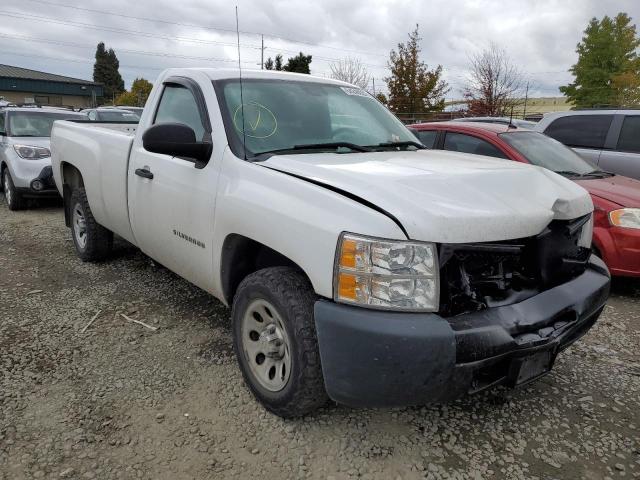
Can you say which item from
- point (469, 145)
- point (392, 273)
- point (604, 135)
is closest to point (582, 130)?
point (604, 135)

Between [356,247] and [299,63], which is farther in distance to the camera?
[299,63]

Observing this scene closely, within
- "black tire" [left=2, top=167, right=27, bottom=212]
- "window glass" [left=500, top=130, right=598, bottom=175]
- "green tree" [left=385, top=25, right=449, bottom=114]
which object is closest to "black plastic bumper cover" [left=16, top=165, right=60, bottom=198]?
"black tire" [left=2, top=167, right=27, bottom=212]

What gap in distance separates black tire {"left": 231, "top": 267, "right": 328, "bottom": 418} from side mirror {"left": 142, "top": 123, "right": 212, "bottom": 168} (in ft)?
2.78

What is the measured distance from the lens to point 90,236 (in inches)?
190

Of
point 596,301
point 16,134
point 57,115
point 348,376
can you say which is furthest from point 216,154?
point 57,115

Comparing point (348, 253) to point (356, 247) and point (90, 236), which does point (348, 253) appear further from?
point (90, 236)

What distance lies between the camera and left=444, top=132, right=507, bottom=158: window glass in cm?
514

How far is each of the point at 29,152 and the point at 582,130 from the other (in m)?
8.13

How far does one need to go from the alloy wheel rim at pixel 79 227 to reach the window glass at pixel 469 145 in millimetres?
3954

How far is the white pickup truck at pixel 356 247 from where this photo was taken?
2.00 m

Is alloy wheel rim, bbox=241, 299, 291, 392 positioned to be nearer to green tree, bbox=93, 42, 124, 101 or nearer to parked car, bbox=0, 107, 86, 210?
parked car, bbox=0, 107, 86, 210

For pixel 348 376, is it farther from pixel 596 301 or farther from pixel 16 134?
pixel 16 134

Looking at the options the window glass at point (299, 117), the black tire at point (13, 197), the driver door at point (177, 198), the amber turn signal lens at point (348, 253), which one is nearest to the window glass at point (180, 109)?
the driver door at point (177, 198)

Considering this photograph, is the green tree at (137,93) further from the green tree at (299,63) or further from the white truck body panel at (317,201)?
the white truck body panel at (317,201)
